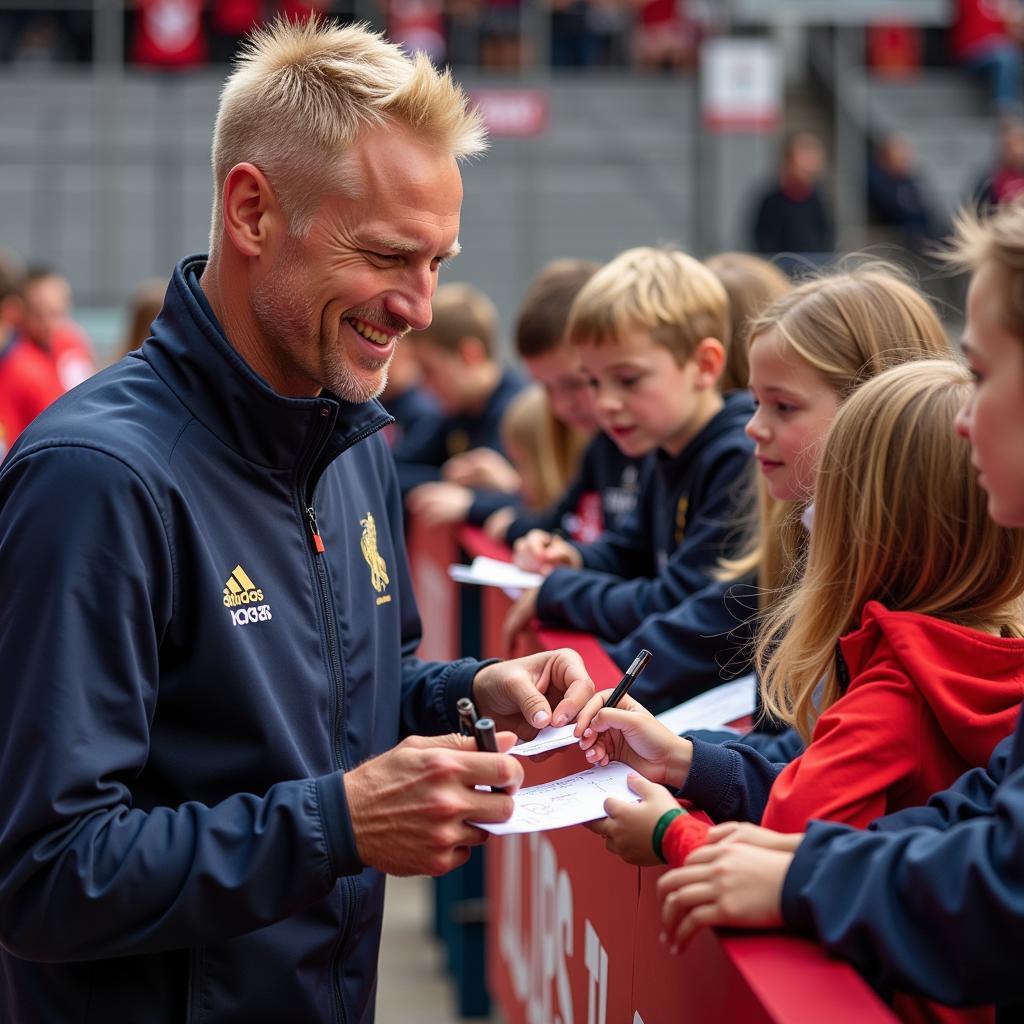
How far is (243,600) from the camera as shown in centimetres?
211

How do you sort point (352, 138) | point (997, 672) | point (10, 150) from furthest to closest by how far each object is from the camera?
point (10, 150) → point (352, 138) → point (997, 672)

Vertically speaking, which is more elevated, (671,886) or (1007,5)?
(1007,5)

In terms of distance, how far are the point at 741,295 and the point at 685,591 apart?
1055mm

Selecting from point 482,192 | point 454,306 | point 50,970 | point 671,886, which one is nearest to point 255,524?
point 50,970

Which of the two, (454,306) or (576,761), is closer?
(576,761)

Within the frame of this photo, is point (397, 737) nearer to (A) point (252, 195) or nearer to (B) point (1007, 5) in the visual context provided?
(A) point (252, 195)

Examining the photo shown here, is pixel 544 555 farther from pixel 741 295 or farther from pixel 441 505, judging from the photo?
Result: pixel 441 505

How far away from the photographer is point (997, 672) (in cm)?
202

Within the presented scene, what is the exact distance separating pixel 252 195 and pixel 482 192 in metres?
13.6

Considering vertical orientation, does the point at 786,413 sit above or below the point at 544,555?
above

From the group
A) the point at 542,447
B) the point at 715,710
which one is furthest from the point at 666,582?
the point at 542,447

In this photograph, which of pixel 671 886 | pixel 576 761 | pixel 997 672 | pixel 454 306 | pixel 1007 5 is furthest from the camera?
pixel 1007 5

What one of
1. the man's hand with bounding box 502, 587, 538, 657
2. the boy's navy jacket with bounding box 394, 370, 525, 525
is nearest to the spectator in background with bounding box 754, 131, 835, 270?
the boy's navy jacket with bounding box 394, 370, 525, 525

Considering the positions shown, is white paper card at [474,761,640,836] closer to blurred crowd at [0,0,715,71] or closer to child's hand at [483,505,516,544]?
child's hand at [483,505,516,544]
